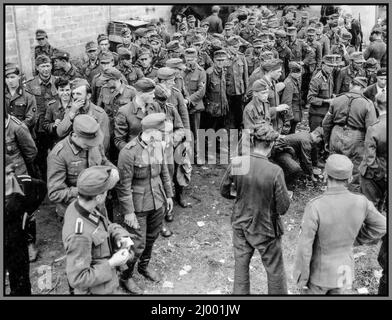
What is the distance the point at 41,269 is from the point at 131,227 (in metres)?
1.40

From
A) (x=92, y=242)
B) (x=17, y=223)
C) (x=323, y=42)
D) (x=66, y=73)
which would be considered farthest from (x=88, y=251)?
(x=323, y=42)

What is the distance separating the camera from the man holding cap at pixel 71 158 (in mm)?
Answer: 4652

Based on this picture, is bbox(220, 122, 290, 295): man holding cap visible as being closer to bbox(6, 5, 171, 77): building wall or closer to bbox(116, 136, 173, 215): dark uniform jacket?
bbox(116, 136, 173, 215): dark uniform jacket

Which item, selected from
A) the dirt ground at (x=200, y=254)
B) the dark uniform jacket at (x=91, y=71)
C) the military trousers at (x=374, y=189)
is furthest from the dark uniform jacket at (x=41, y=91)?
the military trousers at (x=374, y=189)

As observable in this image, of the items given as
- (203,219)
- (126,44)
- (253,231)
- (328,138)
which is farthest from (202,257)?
(126,44)

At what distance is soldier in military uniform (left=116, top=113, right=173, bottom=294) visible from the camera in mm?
4930

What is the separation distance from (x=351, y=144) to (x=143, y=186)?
10.1 feet

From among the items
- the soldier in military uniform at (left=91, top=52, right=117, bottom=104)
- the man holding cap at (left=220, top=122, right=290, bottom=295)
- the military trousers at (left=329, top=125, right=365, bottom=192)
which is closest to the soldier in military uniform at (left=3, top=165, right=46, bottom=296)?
the man holding cap at (left=220, top=122, right=290, bottom=295)

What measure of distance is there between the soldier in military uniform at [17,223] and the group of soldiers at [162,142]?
0.05 feet

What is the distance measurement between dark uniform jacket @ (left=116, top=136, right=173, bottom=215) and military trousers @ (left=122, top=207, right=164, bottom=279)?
114mm

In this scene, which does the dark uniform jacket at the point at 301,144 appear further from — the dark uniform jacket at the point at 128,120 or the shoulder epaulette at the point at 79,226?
the shoulder epaulette at the point at 79,226

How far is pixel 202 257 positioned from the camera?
5953 mm

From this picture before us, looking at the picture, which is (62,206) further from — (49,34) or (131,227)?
(49,34)

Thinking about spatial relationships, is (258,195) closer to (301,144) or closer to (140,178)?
(140,178)
